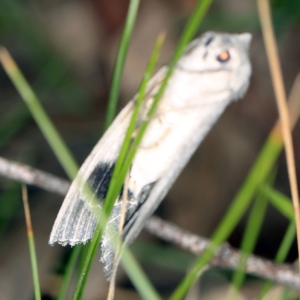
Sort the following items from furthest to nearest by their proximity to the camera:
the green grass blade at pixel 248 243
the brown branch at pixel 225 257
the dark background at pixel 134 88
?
the dark background at pixel 134 88, the brown branch at pixel 225 257, the green grass blade at pixel 248 243

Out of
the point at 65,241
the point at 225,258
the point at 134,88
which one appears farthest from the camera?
the point at 134,88

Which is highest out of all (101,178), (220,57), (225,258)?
(220,57)

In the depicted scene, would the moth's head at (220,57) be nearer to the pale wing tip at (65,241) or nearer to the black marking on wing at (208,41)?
the black marking on wing at (208,41)

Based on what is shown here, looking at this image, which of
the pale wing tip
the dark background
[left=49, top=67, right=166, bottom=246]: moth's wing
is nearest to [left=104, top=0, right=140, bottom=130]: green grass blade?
[left=49, top=67, right=166, bottom=246]: moth's wing

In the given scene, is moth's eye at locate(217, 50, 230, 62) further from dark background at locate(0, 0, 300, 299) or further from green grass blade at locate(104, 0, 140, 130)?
dark background at locate(0, 0, 300, 299)

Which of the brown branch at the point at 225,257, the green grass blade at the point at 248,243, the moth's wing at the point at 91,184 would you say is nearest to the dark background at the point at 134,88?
the brown branch at the point at 225,257

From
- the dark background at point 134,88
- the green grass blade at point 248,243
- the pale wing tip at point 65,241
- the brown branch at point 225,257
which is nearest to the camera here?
the pale wing tip at point 65,241

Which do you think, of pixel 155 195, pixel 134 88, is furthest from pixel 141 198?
pixel 134 88

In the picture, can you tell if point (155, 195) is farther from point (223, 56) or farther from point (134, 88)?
point (134, 88)
